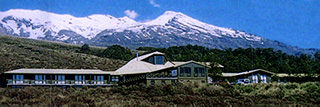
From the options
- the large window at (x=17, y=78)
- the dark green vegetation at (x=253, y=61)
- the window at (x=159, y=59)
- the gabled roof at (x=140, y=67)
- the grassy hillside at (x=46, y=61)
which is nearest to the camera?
the large window at (x=17, y=78)

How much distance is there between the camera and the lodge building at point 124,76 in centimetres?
5497

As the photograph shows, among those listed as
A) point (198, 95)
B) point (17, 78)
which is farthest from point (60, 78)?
point (198, 95)

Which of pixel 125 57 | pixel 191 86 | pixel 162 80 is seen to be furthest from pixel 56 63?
pixel 191 86

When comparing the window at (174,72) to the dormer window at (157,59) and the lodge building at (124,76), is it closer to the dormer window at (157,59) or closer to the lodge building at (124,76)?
→ the lodge building at (124,76)

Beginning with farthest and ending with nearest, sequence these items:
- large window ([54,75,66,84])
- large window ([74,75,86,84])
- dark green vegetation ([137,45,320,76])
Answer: dark green vegetation ([137,45,320,76]) < large window ([74,75,86,84]) < large window ([54,75,66,84])

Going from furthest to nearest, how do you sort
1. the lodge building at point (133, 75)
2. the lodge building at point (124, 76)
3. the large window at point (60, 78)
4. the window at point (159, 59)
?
the window at point (159, 59), the large window at point (60, 78), the lodge building at point (133, 75), the lodge building at point (124, 76)

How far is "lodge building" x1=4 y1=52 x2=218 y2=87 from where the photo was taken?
54969mm

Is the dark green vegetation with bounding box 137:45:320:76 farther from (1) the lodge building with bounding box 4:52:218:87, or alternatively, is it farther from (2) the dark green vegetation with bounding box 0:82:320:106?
(2) the dark green vegetation with bounding box 0:82:320:106

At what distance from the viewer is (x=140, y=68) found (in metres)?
62.0

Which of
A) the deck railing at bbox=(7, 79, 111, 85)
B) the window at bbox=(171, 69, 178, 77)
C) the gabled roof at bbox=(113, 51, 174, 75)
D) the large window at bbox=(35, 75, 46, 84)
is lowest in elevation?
the deck railing at bbox=(7, 79, 111, 85)

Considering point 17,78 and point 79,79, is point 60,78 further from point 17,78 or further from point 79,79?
point 17,78

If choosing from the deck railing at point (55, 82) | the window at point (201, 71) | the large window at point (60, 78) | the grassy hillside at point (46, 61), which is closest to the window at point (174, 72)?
the window at point (201, 71)

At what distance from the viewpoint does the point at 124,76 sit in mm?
64188

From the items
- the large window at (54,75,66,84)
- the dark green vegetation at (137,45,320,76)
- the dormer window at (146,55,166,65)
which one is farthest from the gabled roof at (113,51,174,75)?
the dark green vegetation at (137,45,320,76)
